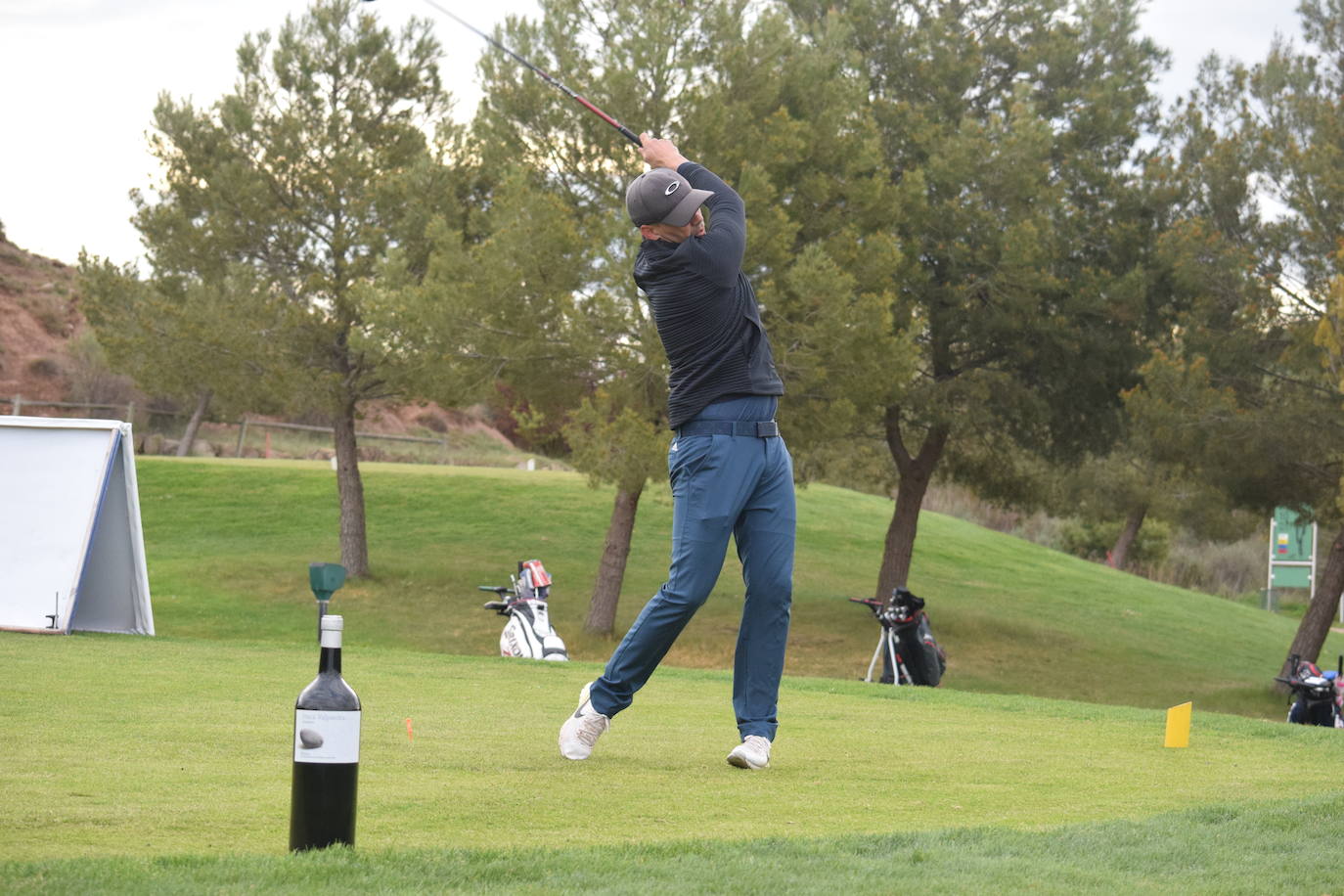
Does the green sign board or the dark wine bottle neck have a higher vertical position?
the dark wine bottle neck

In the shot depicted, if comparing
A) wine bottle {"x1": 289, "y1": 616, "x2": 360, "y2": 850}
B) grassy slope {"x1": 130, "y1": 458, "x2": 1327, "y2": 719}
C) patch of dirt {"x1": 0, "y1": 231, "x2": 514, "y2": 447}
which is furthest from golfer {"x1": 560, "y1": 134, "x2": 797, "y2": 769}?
patch of dirt {"x1": 0, "y1": 231, "x2": 514, "y2": 447}

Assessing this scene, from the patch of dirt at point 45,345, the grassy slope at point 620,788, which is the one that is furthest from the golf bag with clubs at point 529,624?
the patch of dirt at point 45,345

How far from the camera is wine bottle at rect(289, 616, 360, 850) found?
2.83 metres

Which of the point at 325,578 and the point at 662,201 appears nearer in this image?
the point at 325,578

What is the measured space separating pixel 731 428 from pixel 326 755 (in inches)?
94.6

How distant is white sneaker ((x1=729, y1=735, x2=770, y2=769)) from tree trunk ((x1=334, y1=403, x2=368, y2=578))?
70.6 ft

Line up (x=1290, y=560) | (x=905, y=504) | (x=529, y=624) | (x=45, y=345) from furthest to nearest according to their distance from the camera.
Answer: (x=45, y=345) → (x=1290, y=560) → (x=905, y=504) → (x=529, y=624)

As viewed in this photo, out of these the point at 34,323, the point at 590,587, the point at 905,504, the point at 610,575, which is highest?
the point at 34,323

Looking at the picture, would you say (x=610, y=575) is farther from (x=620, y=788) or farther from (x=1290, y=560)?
(x=1290, y=560)

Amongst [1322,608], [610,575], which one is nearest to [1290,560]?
[1322,608]

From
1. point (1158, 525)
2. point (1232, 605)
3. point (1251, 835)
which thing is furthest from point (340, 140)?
point (1158, 525)

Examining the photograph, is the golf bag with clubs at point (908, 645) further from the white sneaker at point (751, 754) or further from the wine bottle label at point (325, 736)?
the wine bottle label at point (325, 736)

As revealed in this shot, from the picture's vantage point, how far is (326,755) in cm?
284

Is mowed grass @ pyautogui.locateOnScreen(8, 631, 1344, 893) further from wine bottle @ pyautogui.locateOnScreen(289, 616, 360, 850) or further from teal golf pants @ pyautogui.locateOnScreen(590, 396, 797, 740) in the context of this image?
teal golf pants @ pyautogui.locateOnScreen(590, 396, 797, 740)
